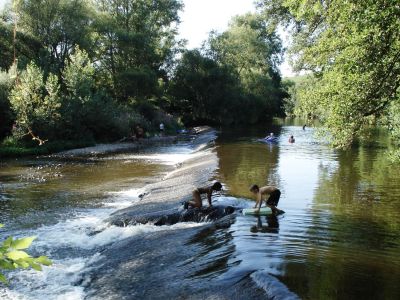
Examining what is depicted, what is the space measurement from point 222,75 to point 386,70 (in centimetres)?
5643

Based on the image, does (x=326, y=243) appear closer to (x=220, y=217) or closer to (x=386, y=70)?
(x=220, y=217)

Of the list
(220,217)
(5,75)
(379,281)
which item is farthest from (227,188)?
(5,75)

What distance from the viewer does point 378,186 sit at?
62.4ft

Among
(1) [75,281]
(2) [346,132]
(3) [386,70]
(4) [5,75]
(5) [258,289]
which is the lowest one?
(1) [75,281]

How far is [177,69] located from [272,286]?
63.3m

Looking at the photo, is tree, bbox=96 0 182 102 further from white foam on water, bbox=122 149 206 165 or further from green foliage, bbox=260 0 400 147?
green foliage, bbox=260 0 400 147

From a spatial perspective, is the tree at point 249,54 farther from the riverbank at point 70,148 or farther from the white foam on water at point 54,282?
the white foam on water at point 54,282

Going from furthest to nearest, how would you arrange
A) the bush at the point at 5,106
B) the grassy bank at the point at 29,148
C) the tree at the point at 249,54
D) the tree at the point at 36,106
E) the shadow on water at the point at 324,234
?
1. the tree at the point at 249,54
2. the bush at the point at 5,106
3. the tree at the point at 36,106
4. the grassy bank at the point at 29,148
5. the shadow on water at the point at 324,234

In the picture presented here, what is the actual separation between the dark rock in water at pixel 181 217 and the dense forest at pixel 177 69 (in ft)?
13.9

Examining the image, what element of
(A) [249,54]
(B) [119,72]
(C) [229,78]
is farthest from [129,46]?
(A) [249,54]

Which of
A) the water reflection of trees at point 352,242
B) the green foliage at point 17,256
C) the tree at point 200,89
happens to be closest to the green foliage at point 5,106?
the water reflection of trees at point 352,242

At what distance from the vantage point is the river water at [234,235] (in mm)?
8227

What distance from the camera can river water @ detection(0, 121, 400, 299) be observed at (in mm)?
8227

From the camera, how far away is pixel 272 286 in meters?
7.61
